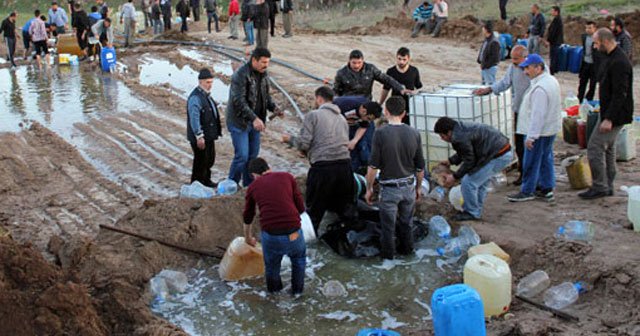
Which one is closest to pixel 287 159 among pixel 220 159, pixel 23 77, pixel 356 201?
pixel 220 159

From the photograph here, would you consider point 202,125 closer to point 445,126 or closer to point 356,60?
point 356,60

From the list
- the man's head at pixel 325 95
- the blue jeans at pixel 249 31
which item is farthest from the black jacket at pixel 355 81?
the blue jeans at pixel 249 31

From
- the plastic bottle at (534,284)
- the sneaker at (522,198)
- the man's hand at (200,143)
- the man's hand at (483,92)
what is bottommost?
the plastic bottle at (534,284)

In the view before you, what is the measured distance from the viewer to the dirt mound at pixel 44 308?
6355 millimetres

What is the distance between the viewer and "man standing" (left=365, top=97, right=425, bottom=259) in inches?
320

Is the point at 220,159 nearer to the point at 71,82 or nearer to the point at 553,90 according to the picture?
the point at 553,90

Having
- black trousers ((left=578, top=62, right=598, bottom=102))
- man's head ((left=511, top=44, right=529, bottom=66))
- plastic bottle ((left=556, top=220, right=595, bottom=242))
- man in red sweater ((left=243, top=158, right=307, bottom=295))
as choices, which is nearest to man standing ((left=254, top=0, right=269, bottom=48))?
black trousers ((left=578, top=62, right=598, bottom=102))

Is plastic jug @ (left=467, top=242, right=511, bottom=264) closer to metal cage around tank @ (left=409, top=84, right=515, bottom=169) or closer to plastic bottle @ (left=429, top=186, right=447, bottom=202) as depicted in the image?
plastic bottle @ (left=429, top=186, right=447, bottom=202)

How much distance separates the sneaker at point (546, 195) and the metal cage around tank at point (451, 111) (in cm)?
123

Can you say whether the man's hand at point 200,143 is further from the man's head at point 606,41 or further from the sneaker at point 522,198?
the man's head at point 606,41

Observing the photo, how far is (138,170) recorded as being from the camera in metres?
12.1

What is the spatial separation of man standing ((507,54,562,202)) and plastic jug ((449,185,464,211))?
660mm

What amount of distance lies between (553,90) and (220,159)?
221 inches

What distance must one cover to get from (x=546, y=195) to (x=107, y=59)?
1608cm
